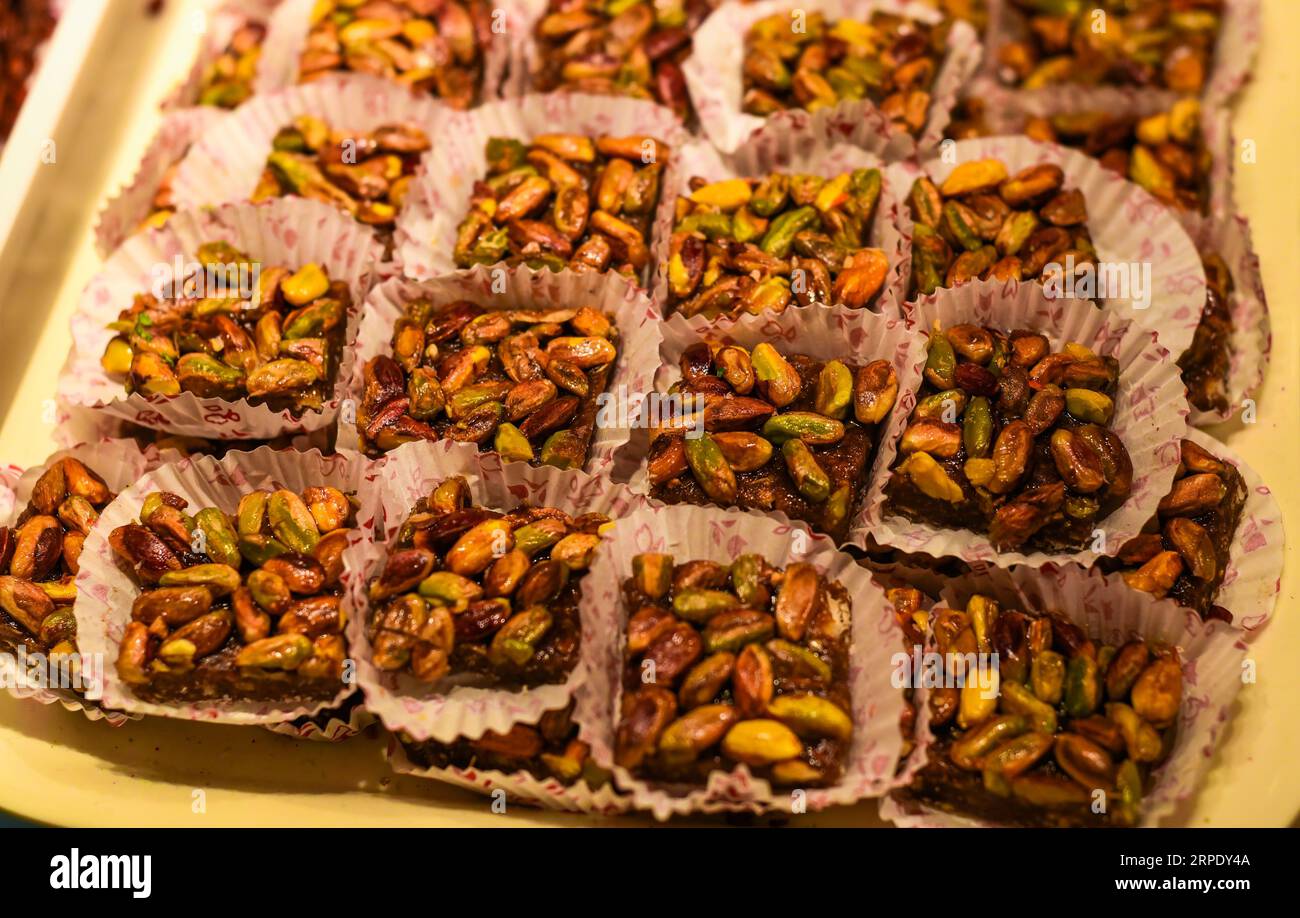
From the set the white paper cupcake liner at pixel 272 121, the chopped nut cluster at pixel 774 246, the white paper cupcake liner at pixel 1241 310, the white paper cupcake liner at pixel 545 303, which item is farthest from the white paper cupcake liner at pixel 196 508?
the white paper cupcake liner at pixel 1241 310

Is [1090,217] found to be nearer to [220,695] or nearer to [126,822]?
[220,695]

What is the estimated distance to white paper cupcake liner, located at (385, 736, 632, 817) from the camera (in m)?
2.10

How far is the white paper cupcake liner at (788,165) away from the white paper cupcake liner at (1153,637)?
875mm

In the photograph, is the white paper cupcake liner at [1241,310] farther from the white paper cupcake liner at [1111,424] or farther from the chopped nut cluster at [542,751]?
the chopped nut cluster at [542,751]

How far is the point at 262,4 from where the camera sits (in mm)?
3561

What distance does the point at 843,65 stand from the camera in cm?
310

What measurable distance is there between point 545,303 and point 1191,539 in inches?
59.5

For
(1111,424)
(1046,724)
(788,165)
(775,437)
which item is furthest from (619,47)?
(1046,724)

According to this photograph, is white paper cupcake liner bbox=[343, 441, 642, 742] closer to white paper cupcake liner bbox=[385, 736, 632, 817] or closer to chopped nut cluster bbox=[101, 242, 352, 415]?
white paper cupcake liner bbox=[385, 736, 632, 817]

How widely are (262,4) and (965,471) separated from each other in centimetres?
269

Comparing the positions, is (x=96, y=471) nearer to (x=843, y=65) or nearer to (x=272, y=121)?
(x=272, y=121)

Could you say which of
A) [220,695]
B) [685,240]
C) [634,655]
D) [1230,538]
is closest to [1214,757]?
[1230,538]

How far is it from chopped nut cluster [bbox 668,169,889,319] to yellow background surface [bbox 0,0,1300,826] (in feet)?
3.23

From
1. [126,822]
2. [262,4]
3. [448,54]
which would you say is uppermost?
[262,4]
